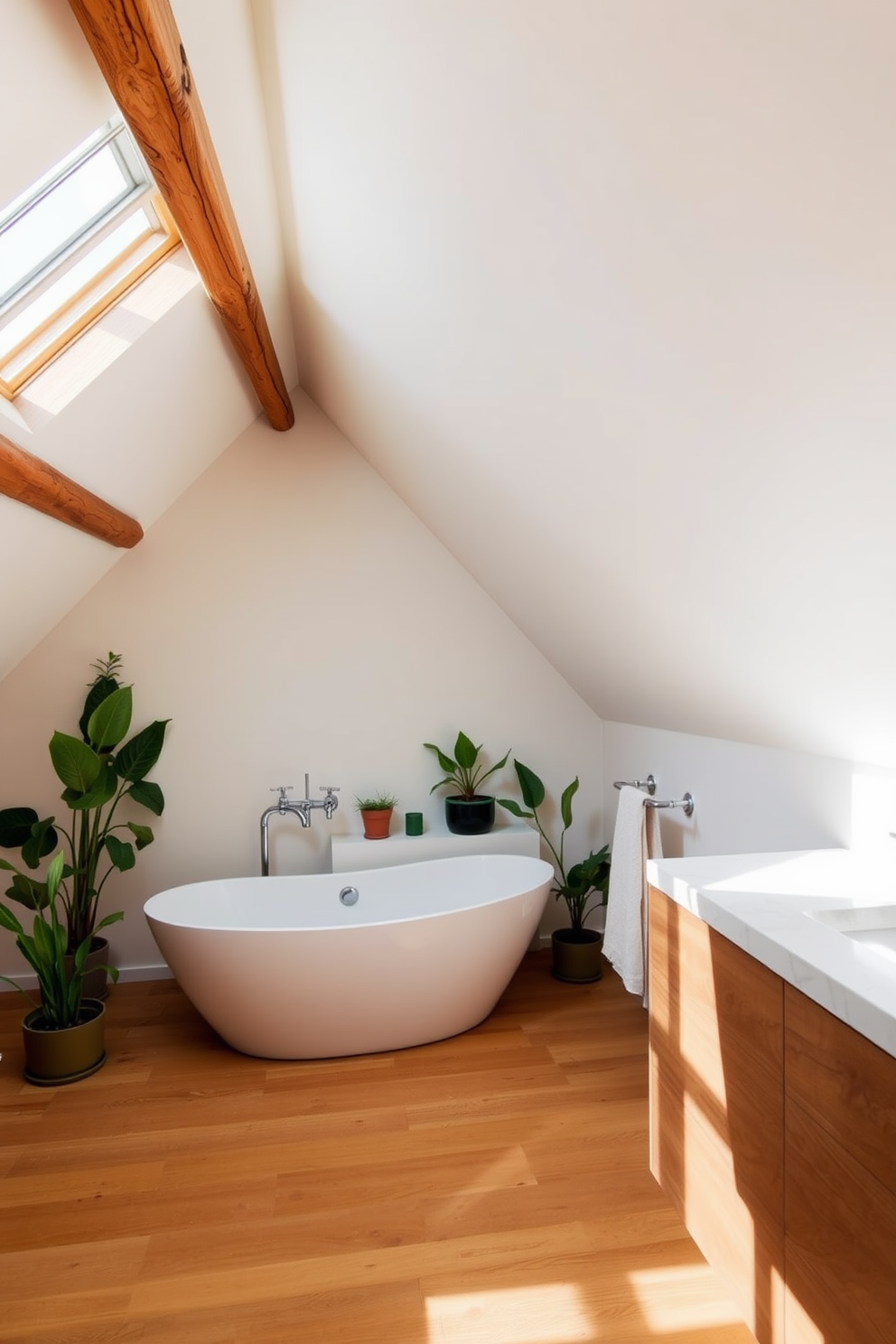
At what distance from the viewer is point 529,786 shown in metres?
3.82

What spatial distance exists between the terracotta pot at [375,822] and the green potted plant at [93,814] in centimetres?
90

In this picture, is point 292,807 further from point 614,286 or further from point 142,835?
point 614,286

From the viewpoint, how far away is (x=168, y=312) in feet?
7.95

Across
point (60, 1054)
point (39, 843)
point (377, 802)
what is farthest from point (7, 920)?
point (377, 802)

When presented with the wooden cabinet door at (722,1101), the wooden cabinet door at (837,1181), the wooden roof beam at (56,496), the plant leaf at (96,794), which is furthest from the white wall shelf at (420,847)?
the wooden cabinet door at (837,1181)

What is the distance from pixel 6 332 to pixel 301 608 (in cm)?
182

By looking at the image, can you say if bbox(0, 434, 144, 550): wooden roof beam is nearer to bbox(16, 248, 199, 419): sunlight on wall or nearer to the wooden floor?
bbox(16, 248, 199, 419): sunlight on wall

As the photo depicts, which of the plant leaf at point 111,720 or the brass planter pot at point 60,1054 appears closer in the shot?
the brass planter pot at point 60,1054

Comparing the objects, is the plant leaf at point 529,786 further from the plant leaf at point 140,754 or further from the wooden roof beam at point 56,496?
the wooden roof beam at point 56,496

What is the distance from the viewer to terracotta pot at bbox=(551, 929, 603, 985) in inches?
140

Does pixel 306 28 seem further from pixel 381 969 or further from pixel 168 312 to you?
pixel 381 969

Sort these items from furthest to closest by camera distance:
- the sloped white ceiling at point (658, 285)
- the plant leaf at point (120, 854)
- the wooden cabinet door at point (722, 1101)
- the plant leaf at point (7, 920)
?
1. the plant leaf at point (120, 854)
2. the plant leaf at point (7, 920)
3. the wooden cabinet door at point (722, 1101)
4. the sloped white ceiling at point (658, 285)

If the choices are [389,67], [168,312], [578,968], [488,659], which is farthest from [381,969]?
[389,67]

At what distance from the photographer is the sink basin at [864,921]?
1.48 meters
